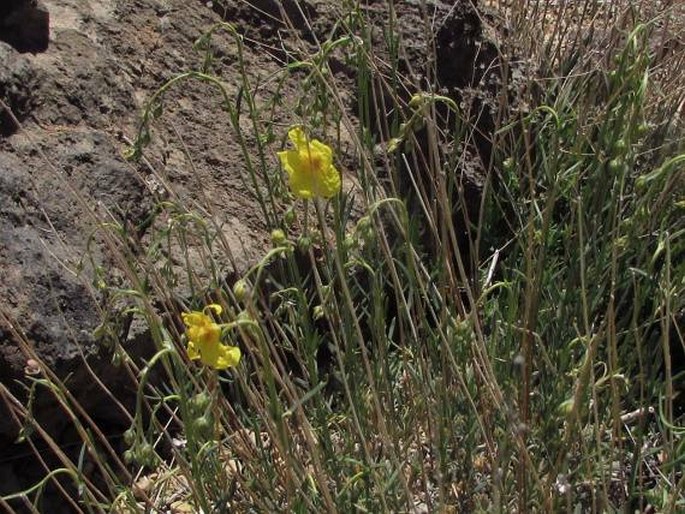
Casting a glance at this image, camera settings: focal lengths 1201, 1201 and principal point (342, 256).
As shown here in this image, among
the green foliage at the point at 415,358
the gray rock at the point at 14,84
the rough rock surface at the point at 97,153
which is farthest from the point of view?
the gray rock at the point at 14,84

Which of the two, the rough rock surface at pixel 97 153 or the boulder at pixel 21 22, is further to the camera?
the boulder at pixel 21 22

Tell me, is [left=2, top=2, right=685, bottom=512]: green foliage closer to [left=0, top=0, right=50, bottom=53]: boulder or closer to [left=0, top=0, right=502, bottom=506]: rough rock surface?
[left=0, top=0, right=502, bottom=506]: rough rock surface

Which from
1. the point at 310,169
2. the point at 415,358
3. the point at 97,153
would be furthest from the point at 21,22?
the point at 310,169

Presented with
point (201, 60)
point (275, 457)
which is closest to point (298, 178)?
point (275, 457)

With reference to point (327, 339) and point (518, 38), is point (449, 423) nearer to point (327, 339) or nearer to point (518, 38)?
point (327, 339)

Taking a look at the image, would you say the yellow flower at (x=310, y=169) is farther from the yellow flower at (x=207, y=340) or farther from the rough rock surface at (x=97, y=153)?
the rough rock surface at (x=97, y=153)

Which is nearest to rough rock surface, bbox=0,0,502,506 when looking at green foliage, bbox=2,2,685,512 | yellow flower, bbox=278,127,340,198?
green foliage, bbox=2,2,685,512

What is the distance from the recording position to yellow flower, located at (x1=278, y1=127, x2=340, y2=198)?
1.72 metres

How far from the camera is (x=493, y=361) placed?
2.41 m

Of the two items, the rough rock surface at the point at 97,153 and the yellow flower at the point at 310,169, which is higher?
the yellow flower at the point at 310,169

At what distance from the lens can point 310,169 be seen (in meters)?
1.71

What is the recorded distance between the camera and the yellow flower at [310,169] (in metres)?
1.72

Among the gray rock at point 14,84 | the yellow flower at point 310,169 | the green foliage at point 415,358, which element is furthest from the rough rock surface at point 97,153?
the yellow flower at point 310,169

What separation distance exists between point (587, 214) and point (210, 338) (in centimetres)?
125
